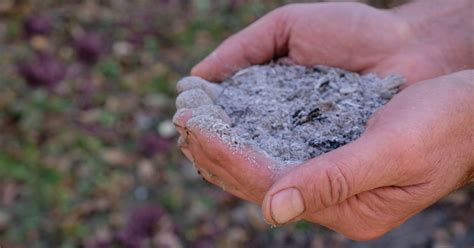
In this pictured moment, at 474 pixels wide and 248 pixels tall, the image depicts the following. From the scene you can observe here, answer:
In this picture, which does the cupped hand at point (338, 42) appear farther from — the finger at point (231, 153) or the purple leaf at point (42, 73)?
the purple leaf at point (42, 73)

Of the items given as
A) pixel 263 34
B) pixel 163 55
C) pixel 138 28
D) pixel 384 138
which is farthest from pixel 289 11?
pixel 138 28

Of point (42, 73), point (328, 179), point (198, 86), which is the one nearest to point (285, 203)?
point (328, 179)

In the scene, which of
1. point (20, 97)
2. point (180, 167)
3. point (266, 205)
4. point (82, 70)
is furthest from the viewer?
point (82, 70)

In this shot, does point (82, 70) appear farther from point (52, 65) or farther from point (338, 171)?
point (338, 171)

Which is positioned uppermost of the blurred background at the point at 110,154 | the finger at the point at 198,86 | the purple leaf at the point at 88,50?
the finger at the point at 198,86

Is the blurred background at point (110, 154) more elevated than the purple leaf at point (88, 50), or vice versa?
the purple leaf at point (88, 50)

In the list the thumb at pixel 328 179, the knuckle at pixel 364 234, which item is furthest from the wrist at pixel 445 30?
the thumb at pixel 328 179

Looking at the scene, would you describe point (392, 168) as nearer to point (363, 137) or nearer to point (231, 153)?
point (363, 137)
